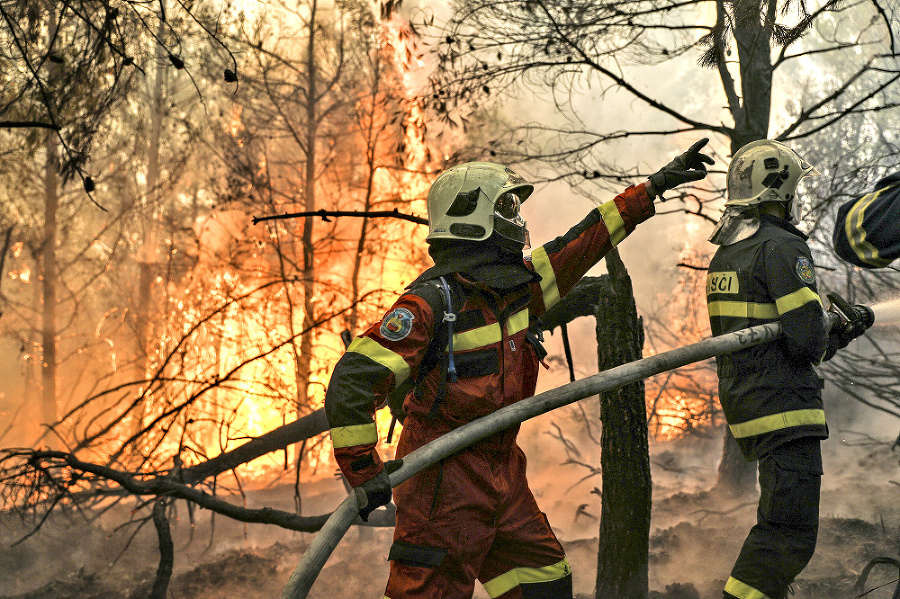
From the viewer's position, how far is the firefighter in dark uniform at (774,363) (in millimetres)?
2918

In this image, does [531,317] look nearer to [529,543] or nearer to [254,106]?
[529,543]

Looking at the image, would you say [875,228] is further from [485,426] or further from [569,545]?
[569,545]

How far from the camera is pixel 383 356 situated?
230 cm

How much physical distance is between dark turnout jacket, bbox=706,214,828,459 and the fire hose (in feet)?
1.18

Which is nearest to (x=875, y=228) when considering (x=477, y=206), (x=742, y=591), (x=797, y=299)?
(x=797, y=299)

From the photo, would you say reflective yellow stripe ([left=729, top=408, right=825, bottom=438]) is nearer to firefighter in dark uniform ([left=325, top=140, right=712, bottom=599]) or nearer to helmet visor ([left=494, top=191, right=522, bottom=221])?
firefighter in dark uniform ([left=325, top=140, right=712, bottom=599])

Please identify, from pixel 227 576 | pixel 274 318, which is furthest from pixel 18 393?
pixel 227 576

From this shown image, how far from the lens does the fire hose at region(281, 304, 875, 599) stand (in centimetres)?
213

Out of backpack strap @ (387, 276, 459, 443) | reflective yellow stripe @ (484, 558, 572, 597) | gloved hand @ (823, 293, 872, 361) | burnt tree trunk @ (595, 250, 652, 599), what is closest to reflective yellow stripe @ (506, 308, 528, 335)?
backpack strap @ (387, 276, 459, 443)

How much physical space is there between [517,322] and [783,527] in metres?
1.55

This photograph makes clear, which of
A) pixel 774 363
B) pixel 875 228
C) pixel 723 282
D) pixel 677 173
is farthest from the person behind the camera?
pixel 723 282

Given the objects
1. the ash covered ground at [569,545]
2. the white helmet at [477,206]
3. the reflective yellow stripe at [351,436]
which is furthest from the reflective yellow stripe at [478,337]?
the ash covered ground at [569,545]

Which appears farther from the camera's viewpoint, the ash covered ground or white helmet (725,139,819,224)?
the ash covered ground

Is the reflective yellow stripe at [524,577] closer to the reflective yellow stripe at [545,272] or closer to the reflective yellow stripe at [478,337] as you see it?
the reflective yellow stripe at [478,337]
